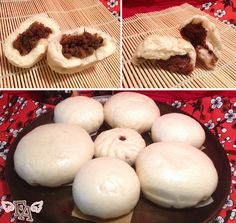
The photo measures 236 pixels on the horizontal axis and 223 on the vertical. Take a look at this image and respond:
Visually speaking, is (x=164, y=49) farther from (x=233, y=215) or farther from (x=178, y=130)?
(x=233, y=215)

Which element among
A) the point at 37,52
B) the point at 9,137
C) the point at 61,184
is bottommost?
the point at 9,137

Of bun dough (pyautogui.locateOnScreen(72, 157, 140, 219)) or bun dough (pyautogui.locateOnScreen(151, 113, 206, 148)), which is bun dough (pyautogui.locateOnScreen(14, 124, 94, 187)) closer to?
bun dough (pyautogui.locateOnScreen(72, 157, 140, 219))

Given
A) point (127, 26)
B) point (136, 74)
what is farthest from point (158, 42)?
point (127, 26)

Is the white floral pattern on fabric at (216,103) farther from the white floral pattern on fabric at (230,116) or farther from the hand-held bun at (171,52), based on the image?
the hand-held bun at (171,52)

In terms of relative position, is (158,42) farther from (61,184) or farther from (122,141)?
(61,184)

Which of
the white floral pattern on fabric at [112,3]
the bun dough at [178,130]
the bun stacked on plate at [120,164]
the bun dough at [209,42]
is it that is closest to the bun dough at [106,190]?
the bun stacked on plate at [120,164]
